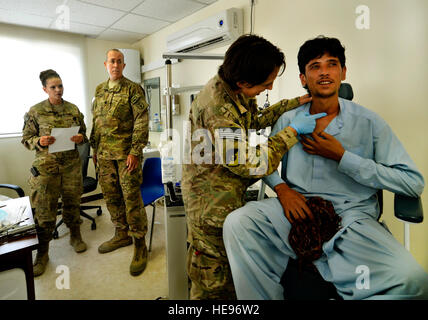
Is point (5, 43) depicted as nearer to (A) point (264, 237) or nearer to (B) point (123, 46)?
(B) point (123, 46)

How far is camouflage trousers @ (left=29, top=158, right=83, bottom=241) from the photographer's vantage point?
6.47ft

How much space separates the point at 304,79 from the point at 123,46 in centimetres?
349

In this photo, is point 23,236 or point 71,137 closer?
point 23,236

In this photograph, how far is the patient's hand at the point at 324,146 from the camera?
0.98 metres

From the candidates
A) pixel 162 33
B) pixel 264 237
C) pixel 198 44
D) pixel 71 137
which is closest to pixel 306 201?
pixel 264 237

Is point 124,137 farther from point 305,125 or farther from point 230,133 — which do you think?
point 305,125

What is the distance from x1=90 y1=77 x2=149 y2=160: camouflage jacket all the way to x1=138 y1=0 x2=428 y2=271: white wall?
1217 mm

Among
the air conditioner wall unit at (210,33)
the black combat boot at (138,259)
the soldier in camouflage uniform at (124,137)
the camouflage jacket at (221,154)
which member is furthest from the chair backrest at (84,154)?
the camouflage jacket at (221,154)

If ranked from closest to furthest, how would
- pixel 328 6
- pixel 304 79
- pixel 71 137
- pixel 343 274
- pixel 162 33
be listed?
pixel 343 274 < pixel 304 79 < pixel 328 6 < pixel 71 137 < pixel 162 33

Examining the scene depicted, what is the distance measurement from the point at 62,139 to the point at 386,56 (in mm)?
2268

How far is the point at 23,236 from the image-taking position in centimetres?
118

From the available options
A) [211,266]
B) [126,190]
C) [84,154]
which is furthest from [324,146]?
[84,154]

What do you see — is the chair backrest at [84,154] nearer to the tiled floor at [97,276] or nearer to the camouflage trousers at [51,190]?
the camouflage trousers at [51,190]
